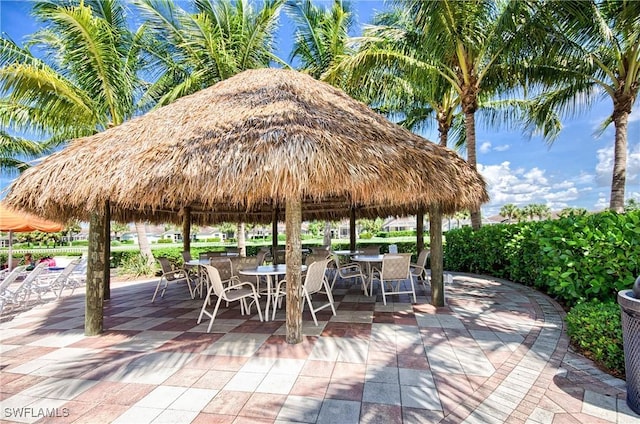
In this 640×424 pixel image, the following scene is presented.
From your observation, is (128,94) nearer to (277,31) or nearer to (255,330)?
(277,31)

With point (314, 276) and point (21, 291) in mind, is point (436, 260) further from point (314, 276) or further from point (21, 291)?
point (21, 291)

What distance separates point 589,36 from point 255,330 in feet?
33.7

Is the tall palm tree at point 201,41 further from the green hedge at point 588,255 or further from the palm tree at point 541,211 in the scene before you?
the palm tree at point 541,211

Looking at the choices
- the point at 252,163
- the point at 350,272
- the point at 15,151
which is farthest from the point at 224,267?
the point at 15,151

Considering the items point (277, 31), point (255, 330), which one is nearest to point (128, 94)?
point (277, 31)

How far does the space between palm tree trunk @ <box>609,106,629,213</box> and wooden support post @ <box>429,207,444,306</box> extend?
5.53 m

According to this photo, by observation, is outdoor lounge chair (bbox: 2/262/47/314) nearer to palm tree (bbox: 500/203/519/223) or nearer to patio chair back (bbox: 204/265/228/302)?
patio chair back (bbox: 204/265/228/302)

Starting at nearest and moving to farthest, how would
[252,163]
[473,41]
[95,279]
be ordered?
[252,163] → [95,279] → [473,41]

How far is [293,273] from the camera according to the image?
4230mm

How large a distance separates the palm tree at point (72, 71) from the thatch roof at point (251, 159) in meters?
4.75

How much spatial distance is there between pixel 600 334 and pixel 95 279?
22.4 ft

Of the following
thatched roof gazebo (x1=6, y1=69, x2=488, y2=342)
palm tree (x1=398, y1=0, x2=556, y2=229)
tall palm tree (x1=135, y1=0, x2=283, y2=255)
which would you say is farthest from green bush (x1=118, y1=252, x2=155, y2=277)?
palm tree (x1=398, y1=0, x2=556, y2=229)

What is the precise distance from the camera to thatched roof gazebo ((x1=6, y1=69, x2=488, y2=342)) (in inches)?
149

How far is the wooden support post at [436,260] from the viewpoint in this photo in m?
5.82
